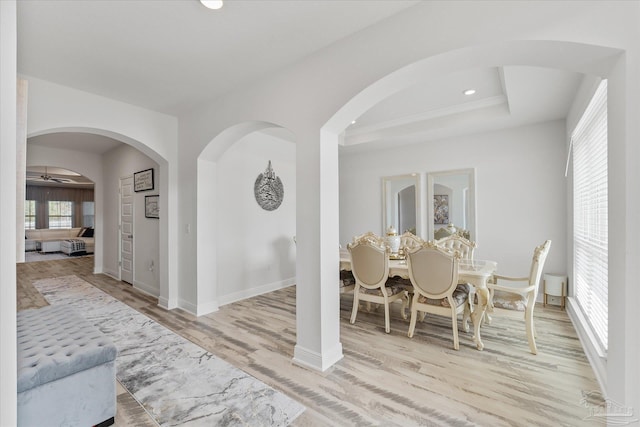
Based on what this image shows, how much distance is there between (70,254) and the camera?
9164 mm

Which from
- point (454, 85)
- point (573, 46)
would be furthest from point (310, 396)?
Answer: point (454, 85)

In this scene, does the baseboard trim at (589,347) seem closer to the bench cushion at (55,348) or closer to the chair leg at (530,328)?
the chair leg at (530,328)

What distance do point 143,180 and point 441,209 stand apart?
17.4 ft

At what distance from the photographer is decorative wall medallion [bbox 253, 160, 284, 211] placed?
4.75m

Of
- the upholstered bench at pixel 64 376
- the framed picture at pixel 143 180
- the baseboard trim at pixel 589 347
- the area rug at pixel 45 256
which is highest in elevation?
the framed picture at pixel 143 180

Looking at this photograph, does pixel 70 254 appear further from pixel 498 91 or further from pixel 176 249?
pixel 498 91

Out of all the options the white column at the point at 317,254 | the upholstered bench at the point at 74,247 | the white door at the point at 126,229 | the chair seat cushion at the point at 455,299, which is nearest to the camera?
the white column at the point at 317,254

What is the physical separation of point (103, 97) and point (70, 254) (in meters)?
8.57

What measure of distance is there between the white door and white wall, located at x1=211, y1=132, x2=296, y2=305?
96.6 inches

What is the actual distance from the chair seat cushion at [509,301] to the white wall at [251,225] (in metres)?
3.37

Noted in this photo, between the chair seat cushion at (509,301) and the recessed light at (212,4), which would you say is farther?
the chair seat cushion at (509,301)

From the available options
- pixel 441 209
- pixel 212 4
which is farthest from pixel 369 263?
pixel 212 4

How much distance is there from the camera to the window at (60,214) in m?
11.5

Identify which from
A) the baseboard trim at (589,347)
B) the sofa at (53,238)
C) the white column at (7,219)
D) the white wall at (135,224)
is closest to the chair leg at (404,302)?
the baseboard trim at (589,347)
